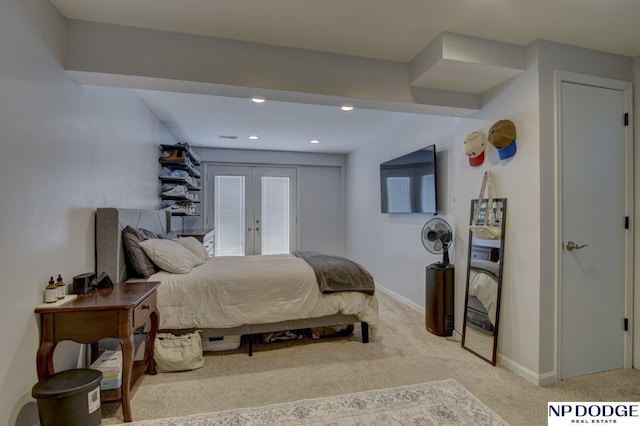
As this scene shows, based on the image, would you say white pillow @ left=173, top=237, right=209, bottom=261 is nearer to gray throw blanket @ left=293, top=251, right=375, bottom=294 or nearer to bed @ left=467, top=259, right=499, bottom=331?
gray throw blanket @ left=293, top=251, right=375, bottom=294

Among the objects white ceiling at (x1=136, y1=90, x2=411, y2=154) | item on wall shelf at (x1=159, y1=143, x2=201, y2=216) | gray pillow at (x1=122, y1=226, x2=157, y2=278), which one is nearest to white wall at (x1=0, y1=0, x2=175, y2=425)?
gray pillow at (x1=122, y1=226, x2=157, y2=278)

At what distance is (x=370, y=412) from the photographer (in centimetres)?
185

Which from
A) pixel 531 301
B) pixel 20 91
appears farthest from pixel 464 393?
pixel 20 91

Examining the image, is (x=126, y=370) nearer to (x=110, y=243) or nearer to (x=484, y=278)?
(x=110, y=243)

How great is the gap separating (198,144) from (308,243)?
284 centimetres

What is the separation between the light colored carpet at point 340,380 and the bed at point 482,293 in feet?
1.01

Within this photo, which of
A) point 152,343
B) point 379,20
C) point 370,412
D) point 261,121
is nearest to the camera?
point 370,412

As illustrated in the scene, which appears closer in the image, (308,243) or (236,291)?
(236,291)

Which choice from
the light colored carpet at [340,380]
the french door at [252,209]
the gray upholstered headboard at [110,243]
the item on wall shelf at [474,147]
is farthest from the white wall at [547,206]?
the french door at [252,209]

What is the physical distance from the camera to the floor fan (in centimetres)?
302

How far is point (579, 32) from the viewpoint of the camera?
83.0 inches

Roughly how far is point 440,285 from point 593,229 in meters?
1.27

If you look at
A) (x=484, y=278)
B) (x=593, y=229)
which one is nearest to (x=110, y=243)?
(x=484, y=278)

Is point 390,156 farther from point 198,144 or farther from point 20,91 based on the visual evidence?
point 20,91
